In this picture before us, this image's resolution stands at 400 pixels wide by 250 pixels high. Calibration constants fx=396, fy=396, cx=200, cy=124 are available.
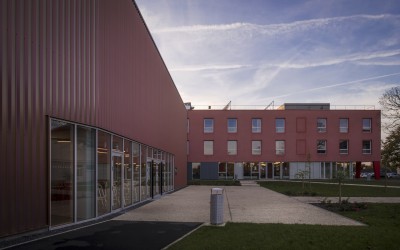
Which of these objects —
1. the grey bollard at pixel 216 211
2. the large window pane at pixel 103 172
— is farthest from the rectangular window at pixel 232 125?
the grey bollard at pixel 216 211

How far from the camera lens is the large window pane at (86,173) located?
1144 centimetres

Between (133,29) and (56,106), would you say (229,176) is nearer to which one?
(133,29)

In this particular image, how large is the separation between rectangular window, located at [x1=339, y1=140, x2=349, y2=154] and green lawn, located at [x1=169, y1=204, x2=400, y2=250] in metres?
45.0

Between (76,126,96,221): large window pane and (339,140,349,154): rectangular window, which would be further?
(339,140,349,154): rectangular window

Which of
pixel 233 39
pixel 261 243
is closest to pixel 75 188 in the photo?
pixel 261 243

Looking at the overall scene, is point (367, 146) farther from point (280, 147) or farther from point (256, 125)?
point (256, 125)

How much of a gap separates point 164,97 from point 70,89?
15.1 metres

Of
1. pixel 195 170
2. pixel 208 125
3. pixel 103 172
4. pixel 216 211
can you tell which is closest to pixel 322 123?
pixel 208 125

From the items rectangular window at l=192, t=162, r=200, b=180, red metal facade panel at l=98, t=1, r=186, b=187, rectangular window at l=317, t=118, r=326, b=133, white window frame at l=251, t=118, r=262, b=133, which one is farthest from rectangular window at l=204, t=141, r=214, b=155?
red metal facade panel at l=98, t=1, r=186, b=187

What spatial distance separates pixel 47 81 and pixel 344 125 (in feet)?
169

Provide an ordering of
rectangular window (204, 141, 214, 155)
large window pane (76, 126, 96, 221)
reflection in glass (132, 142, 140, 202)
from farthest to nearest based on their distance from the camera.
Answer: rectangular window (204, 141, 214, 155), reflection in glass (132, 142, 140, 202), large window pane (76, 126, 96, 221)

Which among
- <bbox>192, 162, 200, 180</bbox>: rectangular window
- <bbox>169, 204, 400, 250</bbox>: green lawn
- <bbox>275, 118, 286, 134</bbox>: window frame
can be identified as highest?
<bbox>275, 118, 286, 134</bbox>: window frame

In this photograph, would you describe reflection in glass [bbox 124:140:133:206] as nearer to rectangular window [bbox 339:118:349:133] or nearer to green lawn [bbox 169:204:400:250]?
green lawn [bbox 169:204:400:250]

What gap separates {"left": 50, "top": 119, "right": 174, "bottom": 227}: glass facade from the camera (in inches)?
401
